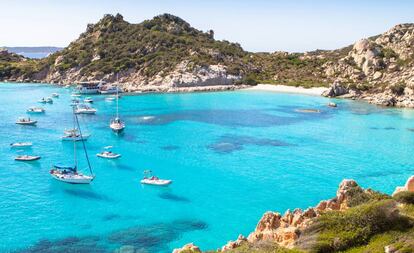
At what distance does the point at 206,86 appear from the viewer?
140 meters

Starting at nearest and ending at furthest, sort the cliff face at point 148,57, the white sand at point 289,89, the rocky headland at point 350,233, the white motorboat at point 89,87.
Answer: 1. the rocky headland at point 350,233
2. the white motorboat at point 89,87
3. the white sand at point 289,89
4. the cliff face at point 148,57

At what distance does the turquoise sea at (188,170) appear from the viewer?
1393 inches

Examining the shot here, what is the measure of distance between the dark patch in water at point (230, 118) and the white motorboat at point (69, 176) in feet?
118

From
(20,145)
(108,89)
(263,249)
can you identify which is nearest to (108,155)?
(20,145)

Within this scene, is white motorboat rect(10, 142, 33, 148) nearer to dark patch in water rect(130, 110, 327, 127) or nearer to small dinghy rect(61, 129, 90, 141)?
small dinghy rect(61, 129, 90, 141)

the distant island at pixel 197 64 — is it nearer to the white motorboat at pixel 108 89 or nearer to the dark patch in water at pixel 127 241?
the white motorboat at pixel 108 89

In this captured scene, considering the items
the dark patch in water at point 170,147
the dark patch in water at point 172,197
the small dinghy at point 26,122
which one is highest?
the small dinghy at point 26,122

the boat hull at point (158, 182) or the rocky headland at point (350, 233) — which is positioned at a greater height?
the rocky headland at point (350, 233)

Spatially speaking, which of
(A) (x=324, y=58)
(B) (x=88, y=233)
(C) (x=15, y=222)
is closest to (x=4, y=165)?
(C) (x=15, y=222)

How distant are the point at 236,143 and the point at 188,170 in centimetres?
1653

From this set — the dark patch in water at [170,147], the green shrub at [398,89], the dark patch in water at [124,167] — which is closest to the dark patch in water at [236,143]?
the dark patch in water at [170,147]

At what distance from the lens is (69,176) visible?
155 ft

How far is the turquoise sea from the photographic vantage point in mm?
35375

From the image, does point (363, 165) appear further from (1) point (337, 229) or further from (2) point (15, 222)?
(2) point (15, 222)
